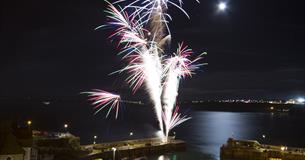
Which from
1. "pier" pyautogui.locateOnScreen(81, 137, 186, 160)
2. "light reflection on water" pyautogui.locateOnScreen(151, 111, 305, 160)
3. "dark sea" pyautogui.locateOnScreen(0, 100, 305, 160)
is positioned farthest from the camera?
"dark sea" pyautogui.locateOnScreen(0, 100, 305, 160)

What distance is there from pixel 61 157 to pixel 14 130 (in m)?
7.04

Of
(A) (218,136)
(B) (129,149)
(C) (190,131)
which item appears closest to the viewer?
(B) (129,149)

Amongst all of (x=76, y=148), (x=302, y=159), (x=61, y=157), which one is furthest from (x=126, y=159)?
(x=302, y=159)

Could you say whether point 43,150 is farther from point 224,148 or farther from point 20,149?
point 224,148

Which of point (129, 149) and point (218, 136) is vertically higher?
point (218, 136)

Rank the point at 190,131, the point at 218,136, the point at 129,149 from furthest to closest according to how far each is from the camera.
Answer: the point at 190,131 < the point at 218,136 < the point at 129,149

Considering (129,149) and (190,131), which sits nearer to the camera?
(129,149)

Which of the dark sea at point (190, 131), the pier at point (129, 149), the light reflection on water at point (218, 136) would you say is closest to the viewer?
the pier at point (129, 149)

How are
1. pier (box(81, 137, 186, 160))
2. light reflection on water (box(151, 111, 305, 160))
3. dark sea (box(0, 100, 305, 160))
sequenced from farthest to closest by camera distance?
dark sea (box(0, 100, 305, 160)), light reflection on water (box(151, 111, 305, 160)), pier (box(81, 137, 186, 160))

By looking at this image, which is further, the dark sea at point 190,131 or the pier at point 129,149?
the dark sea at point 190,131

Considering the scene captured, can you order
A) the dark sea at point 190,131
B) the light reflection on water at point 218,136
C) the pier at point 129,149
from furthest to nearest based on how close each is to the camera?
1. the dark sea at point 190,131
2. the light reflection on water at point 218,136
3. the pier at point 129,149

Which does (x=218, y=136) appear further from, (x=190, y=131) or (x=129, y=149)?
(x=129, y=149)

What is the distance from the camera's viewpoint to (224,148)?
40750 millimetres

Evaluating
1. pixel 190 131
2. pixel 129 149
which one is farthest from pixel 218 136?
pixel 129 149
